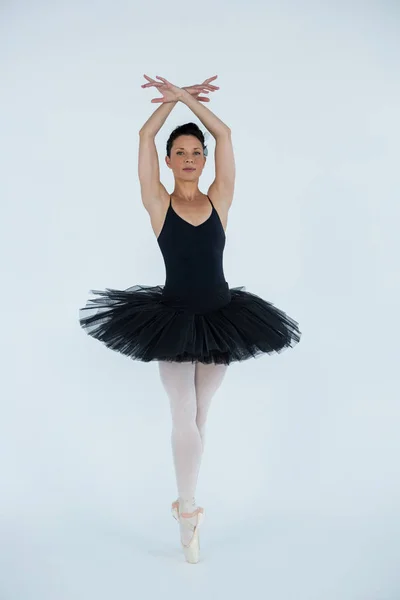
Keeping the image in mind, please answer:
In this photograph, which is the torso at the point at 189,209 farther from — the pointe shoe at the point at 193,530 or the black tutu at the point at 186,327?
the pointe shoe at the point at 193,530

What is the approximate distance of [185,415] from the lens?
3859mm

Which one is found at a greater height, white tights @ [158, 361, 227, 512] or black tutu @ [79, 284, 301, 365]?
black tutu @ [79, 284, 301, 365]

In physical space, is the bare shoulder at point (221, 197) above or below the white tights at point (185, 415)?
above

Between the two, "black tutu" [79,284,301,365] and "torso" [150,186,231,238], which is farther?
"torso" [150,186,231,238]

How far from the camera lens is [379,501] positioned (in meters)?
4.34

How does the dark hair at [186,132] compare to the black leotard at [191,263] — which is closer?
the black leotard at [191,263]

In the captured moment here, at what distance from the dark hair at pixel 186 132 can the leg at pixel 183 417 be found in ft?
3.42

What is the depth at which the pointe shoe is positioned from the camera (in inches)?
153

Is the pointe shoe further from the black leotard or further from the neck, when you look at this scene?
the neck

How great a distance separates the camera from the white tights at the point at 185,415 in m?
3.83

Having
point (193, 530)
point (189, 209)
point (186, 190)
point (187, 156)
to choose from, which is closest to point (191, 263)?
point (189, 209)

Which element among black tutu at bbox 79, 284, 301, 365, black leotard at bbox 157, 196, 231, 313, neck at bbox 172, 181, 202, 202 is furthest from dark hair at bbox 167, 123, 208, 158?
black tutu at bbox 79, 284, 301, 365

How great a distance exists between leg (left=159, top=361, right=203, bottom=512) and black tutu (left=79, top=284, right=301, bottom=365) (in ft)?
0.55

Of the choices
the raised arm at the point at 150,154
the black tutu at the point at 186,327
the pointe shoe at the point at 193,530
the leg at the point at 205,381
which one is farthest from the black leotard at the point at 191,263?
the pointe shoe at the point at 193,530
